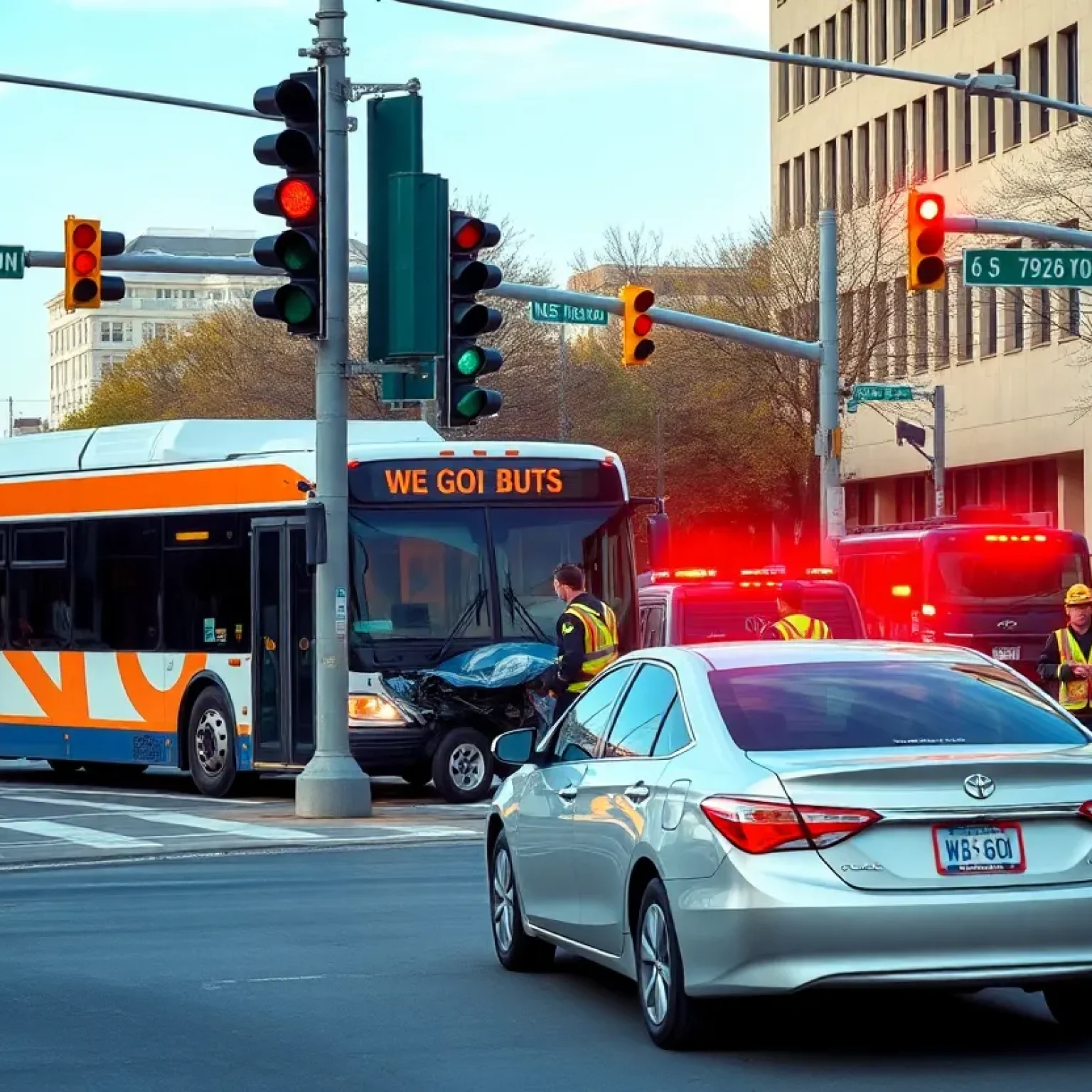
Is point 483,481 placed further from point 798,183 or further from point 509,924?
point 798,183

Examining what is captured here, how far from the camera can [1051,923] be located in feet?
25.9

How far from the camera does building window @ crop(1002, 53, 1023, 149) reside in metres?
55.9

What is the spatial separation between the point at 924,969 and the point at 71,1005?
3.62 m

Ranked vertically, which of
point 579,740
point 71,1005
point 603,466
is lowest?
point 71,1005

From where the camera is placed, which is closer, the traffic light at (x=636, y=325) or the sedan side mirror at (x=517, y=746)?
the sedan side mirror at (x=517, y=746)

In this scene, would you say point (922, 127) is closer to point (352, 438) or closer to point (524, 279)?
point (524, 279)

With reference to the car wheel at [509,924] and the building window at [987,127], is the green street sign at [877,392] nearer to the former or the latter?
the car wheel at [509,924]

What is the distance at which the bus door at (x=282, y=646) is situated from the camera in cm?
2180

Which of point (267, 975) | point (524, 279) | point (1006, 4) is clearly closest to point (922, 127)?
point (1006, 4)

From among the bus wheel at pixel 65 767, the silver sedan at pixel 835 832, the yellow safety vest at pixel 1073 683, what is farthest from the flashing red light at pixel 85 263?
the silver sedan at pixel 835 832

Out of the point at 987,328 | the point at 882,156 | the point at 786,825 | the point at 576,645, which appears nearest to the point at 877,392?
the point at 576,645

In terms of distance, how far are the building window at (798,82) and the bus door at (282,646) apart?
5132 cm

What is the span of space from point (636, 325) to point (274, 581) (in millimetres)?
7256

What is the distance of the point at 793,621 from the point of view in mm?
18297
